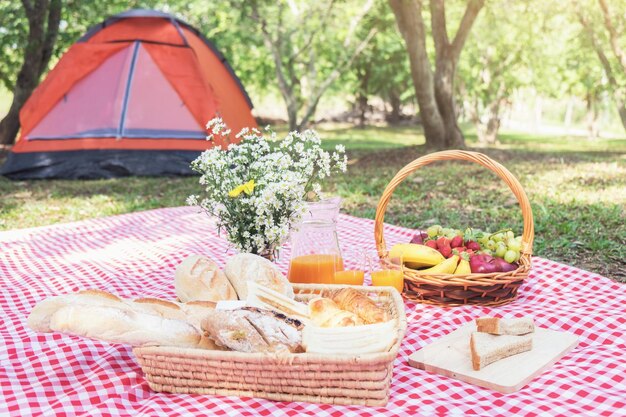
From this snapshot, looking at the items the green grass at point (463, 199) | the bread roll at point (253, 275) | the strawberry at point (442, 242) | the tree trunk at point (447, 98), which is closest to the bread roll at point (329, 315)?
the bread roll at point (253, 275)

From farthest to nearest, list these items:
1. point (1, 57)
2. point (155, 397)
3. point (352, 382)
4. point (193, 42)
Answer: point (1, 57)
point (193, 42)
point (155, 397)
point (352, 382)

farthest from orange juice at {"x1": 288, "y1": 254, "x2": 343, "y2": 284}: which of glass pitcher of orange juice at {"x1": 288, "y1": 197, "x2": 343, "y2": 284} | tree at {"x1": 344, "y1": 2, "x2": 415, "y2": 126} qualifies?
tree at {"x1": 344, "y1": 2, "x2": 415, "y2": 126}

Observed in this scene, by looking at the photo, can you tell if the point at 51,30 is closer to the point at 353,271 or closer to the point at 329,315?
the point at 353,271

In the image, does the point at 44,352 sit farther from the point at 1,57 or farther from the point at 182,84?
the point at 1,57

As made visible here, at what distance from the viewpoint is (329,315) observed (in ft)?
6.37

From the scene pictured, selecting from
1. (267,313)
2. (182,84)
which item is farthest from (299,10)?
(267,313)

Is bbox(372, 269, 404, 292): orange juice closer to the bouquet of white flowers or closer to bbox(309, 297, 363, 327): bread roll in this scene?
the bouquet of white flowers

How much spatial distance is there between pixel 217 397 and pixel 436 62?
327 inches

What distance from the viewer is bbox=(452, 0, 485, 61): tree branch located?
880 centimetres

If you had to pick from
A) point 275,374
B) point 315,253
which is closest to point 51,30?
point 315,253

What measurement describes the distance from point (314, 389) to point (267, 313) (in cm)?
24

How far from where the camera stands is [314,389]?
1.81m

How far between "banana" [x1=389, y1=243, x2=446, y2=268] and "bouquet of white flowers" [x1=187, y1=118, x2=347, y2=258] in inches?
16.9

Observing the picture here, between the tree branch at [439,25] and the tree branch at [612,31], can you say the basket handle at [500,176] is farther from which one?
the tree branch at [612,31]
